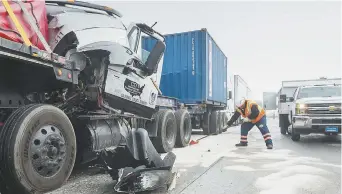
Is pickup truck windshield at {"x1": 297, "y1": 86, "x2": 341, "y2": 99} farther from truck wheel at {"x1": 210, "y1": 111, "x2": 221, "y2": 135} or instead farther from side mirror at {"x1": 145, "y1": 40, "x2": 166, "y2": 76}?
side mirror at {"x1": 145, "y1": 40, "x2": 166, "y2": 76}

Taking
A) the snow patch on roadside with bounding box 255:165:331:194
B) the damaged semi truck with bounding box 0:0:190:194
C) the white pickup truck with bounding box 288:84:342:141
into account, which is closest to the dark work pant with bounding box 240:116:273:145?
the white pickup truck with bounding box 288:84:342:141

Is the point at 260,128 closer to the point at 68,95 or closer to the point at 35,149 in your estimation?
the point at 68,95

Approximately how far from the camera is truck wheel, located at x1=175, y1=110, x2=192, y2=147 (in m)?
8.39

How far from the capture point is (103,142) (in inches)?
185

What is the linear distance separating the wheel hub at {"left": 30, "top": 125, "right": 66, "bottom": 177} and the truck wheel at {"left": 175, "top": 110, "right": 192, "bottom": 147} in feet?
16.4

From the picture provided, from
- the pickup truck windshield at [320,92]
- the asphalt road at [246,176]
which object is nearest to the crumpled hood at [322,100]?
the pickup truck windshield at [320,92]

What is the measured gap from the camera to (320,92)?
10406mm

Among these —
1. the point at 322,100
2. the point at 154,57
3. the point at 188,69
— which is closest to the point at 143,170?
the point at 154,57

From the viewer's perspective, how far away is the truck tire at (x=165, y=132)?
23.6 ft

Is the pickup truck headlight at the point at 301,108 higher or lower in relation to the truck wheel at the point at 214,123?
higher

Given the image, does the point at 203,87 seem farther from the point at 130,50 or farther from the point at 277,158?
the point at 130,50

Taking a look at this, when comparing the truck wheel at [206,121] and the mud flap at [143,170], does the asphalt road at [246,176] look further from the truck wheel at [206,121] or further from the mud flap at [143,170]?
the truck wheel at [206,121]

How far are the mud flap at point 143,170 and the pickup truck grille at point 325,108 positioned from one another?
641 centimetres

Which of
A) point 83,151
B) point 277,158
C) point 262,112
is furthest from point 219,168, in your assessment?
point 262,112
